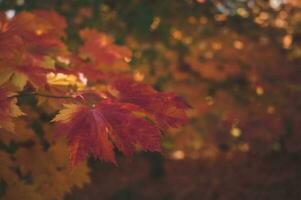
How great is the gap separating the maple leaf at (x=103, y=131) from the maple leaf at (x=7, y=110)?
0.22 m

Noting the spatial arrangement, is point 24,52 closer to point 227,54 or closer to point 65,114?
point 65,114

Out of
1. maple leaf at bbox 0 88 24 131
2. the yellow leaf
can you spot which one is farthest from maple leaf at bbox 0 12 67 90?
the yellow leaf

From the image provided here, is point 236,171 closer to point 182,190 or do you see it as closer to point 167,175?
point 182,190

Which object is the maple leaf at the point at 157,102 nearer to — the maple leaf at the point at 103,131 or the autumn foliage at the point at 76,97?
the autumn foliage at the point at 76,97

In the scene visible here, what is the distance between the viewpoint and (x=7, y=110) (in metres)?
1.75

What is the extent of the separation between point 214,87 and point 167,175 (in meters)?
2.04

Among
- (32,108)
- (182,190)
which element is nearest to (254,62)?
(182,190)

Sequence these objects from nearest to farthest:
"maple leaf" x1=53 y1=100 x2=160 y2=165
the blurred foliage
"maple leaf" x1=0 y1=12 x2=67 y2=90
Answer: "maple leaf" x1=53 y1=100 x2=160 y2=165
"maple leaf" x1=0 y1=12 x2=67 y2=90
the blurred foliage

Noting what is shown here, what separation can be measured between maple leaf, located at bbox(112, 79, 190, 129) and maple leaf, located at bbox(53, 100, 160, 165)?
15cm

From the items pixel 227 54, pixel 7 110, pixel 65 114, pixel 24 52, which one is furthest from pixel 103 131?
pixel 227 54

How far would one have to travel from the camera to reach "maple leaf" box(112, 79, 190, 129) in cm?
187

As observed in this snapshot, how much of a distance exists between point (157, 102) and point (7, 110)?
2.23ft

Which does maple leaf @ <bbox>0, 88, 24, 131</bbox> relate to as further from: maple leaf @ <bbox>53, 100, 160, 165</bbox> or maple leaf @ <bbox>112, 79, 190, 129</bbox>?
maple leaf @ <bbox>112, 79, 190, 129</bbox>

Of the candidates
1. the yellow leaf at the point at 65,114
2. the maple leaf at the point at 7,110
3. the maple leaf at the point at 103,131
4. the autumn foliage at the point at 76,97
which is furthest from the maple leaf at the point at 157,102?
the maple leaf at the point at 7,110
